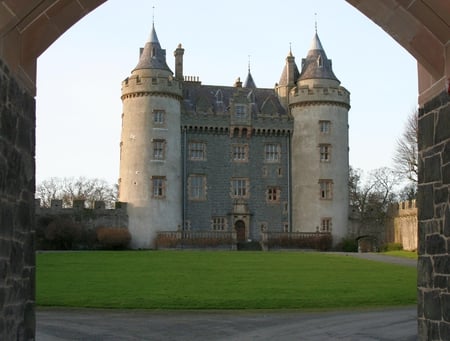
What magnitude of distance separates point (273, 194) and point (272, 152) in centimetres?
306

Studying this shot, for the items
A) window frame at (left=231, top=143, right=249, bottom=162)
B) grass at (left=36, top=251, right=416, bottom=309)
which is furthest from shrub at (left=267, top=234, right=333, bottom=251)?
grass at (left=36, top=251, right=416, bottom=309)

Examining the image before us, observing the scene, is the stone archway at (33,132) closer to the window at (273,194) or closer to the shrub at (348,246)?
the shrub at (348,246)

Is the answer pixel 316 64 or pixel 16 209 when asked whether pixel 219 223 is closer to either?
pixel 316 64

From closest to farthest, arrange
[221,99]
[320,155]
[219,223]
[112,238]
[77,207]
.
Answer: [112,238] < [77,207] < [219,223] < [320,155] < [221,99]

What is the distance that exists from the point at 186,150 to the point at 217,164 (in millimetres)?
2415

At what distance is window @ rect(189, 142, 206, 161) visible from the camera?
52.7 metres

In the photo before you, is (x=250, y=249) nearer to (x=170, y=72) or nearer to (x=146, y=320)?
(x=170, y=72)

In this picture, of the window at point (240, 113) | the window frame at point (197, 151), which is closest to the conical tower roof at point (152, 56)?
the window frame at point (197, 151)

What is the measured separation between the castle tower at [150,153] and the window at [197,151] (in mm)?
1384

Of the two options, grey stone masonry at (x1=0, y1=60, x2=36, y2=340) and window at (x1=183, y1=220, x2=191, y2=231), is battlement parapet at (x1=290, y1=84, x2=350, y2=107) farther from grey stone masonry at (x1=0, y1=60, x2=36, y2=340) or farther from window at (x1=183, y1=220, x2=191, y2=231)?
grey stone masonry at (x1=0, y1=60, x2=36, y2=340)

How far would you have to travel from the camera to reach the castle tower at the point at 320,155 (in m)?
52.0


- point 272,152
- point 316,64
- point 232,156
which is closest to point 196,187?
point 232,156

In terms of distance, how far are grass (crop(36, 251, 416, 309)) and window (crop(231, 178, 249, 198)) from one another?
61.7 feet

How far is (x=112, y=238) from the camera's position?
48438 mm
